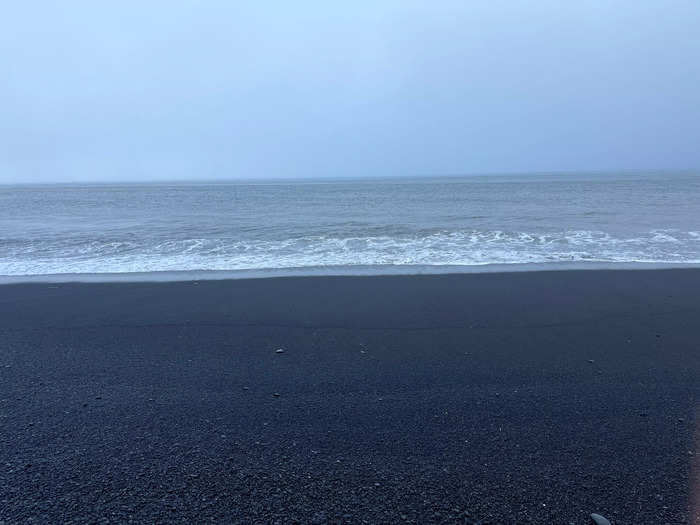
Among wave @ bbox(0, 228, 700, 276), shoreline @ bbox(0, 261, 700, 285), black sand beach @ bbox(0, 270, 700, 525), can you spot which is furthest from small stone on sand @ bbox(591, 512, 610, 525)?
wave @ bbox(0, 228, 700, 276)

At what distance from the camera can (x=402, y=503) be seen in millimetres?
3162

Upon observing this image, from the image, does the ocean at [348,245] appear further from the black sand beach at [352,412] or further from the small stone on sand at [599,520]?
the small stone on sand at [599,520]

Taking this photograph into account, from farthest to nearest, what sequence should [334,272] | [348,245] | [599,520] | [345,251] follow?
1. [348,245]
2. [345,251]
3. [334,272]
4. [599,520]

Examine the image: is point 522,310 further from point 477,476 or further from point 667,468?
point 477,476

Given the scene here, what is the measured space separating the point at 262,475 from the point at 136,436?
57.7 inches

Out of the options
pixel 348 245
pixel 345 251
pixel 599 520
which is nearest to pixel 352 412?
pixel 599 520

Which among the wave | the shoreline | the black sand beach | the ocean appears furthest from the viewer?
the wave

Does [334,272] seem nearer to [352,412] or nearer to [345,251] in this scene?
[345,251]

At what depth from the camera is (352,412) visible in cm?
449

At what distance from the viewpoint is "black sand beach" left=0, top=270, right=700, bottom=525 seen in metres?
3.20

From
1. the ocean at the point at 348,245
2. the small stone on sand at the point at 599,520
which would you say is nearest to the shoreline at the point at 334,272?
the ocean at the point at 348,245

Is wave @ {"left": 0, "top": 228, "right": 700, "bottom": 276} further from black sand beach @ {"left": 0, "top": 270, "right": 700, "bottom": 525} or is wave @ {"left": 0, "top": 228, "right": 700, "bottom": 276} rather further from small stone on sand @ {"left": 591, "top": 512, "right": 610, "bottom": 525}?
small stone on sand @ {"left": 591, "top": 512, "right": 610, "bottom": 525}

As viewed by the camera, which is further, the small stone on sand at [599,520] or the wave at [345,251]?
the wave at [345,251]

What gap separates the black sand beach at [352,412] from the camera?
320cm
